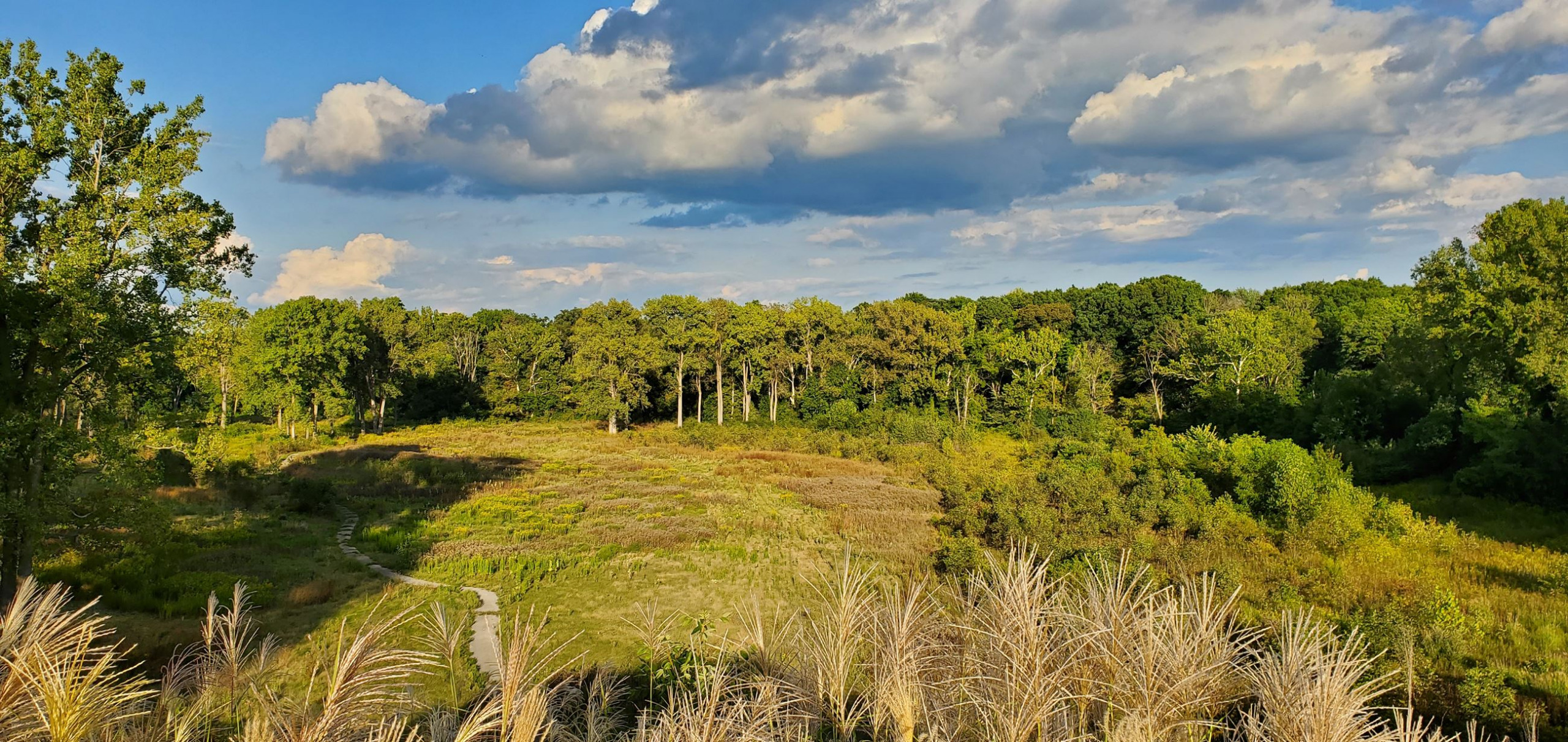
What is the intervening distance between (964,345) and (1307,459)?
36.9 metres

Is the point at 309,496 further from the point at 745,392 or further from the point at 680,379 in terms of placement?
the point at 745,392

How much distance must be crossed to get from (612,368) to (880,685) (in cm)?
5391

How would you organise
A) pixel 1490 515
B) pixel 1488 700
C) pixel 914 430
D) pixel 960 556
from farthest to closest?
pixel 914 430, pixel 1490 515, pixel 960 556, pixel 1488 700

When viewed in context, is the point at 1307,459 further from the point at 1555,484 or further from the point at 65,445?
the point at 65,445

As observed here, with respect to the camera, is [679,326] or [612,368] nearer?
[612,368]

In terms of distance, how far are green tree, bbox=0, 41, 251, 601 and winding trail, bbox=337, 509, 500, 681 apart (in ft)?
22.7

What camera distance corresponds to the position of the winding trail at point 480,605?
12298mm

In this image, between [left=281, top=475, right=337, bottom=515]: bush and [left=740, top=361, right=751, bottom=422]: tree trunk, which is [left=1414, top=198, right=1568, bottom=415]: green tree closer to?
[left=281, top=475, right=337, bottom=515]: bush

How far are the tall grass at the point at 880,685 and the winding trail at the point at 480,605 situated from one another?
18.4 feet

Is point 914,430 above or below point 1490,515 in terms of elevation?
above

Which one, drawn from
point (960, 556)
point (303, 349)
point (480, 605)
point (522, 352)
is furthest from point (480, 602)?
point (522, 352)

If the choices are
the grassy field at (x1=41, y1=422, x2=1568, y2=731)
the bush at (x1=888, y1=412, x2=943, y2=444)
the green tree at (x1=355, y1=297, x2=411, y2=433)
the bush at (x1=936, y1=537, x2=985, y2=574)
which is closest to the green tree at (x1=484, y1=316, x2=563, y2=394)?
the green tree at (x1=355, y1=297, x2=411, y2=433)

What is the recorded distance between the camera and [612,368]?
56344 millimetres

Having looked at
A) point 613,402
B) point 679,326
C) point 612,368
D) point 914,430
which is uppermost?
point 679,326
